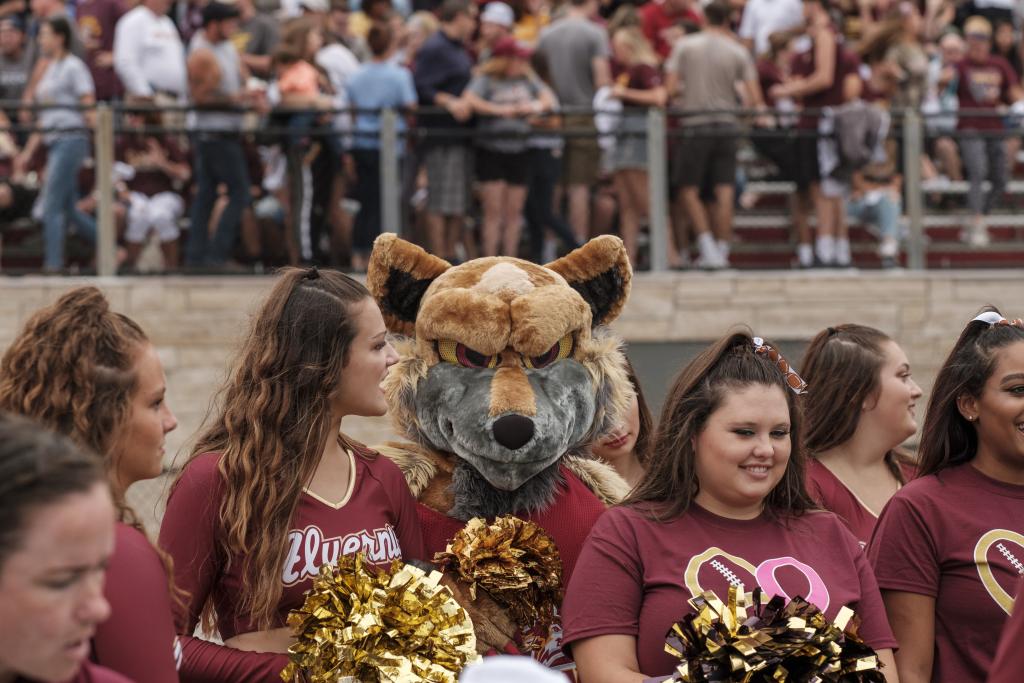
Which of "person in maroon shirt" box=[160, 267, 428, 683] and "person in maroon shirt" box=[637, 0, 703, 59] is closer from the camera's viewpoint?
"person in maroon shirt" box=[160, 267, 428, 683]

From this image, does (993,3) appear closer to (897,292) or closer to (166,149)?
(897,292)

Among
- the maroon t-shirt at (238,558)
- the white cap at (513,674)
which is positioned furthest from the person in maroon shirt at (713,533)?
the white cap at (513,674)

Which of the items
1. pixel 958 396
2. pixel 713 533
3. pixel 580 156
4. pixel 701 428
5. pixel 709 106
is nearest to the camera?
pixel 713 533

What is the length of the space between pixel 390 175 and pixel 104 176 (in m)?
1.79

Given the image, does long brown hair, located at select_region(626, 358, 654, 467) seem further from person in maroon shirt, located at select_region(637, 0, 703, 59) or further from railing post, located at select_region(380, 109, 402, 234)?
person in maroon shirt, located at select_region(637, 0, 703, 59)

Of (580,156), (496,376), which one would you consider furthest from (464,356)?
(580,156)

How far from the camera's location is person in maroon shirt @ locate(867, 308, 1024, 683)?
3.82 metres

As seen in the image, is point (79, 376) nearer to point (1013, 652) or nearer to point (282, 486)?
point (282, 486)

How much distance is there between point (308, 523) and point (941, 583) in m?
1.54

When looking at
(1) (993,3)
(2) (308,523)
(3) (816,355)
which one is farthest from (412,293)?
(1) (993,3)

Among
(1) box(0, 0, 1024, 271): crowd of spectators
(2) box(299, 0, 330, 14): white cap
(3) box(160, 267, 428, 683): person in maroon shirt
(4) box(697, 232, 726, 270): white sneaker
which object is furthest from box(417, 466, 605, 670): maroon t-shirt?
(2) box(299, 0, 330, 14): white cap

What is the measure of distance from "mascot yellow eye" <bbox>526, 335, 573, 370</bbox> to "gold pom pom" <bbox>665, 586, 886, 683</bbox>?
3.39 feet

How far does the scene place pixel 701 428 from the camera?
149 inches

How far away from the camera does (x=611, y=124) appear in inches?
411
